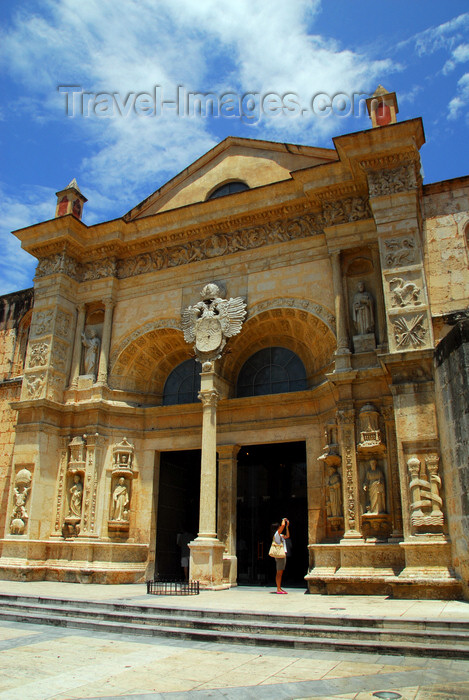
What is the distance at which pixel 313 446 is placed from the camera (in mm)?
15344

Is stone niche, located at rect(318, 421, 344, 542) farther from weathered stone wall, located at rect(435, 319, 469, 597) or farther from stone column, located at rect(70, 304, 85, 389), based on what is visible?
stone column, located at rect(70, 304, 85, 389)

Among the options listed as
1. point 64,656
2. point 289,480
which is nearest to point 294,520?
point 289,480

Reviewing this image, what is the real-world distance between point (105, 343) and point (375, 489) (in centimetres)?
953

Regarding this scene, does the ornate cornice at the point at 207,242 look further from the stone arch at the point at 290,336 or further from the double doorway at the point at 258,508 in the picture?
the double doorway at the point at 258,508

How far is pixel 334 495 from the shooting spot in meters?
13.5

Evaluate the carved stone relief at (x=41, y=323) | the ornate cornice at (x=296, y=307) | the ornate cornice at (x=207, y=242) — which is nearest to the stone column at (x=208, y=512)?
the ornate cornice at (x=296, y=307)

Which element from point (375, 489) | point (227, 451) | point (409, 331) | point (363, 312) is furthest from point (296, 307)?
point (375, 489)

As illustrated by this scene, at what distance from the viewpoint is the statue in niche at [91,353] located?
17.9 metres

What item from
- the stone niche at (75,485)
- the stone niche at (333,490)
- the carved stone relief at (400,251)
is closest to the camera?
the carved stone relief at (400,251)

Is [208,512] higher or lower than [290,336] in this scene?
lower

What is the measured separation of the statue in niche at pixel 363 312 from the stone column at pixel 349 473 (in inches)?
85.9

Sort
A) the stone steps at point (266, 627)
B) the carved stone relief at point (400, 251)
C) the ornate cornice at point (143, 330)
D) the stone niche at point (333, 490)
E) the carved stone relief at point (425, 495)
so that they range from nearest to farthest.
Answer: the stone steps at point (266, 627)
the carved stone relief at point (425, 495)
the carved stone relief at point (400, 251)
the stone niche at point (333, 490)
the ornate cornice at point (143, 330)

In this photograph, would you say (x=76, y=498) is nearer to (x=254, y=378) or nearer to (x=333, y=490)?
(x=254, y=378)

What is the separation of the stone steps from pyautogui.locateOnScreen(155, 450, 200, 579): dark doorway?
24.4 ft
